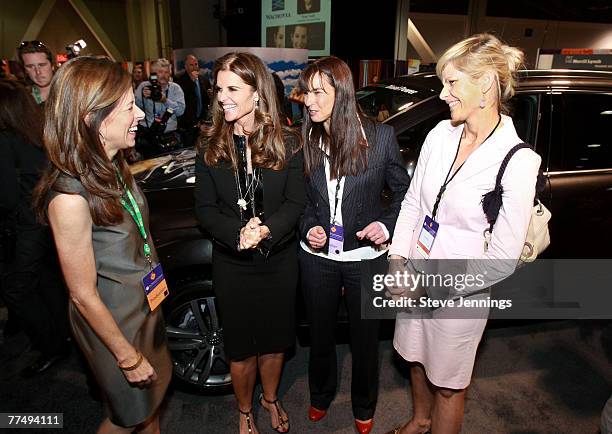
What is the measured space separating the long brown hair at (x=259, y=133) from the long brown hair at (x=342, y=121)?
186 mm

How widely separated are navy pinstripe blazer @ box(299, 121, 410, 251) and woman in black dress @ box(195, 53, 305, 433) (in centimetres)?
8

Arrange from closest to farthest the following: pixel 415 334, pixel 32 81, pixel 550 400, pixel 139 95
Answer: pixel 415 334 < pixel 550 400 < pixel 32 81 < pixel 139 95

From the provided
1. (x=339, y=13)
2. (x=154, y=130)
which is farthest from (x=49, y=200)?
(x=339, y=13)

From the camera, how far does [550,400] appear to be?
8.57 ft

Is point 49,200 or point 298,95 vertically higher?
point 298,95

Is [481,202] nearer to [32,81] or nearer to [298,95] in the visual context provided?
[298,95]

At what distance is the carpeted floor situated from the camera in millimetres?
2414

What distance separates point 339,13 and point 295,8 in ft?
4.19

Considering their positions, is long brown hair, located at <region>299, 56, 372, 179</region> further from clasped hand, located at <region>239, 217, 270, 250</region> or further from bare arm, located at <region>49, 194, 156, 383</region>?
bare arm, located at <region>49, 194, 156, 383</region>

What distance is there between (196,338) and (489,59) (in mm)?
1953

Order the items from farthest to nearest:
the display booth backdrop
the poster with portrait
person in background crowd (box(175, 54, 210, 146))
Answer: the poster with portrait, person in background crowd (box(175, 54, 210, 146)), the display booth backdrop

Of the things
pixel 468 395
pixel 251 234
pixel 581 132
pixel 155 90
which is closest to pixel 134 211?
pixel 251 234
